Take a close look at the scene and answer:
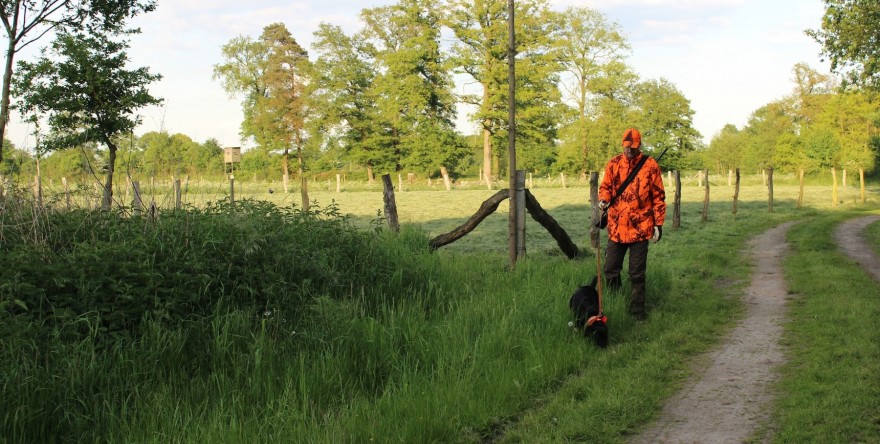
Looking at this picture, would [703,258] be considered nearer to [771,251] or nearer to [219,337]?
[771,251]

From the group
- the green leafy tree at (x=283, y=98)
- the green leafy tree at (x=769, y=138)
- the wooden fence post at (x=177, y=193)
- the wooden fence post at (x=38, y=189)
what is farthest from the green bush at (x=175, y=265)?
the green leafy tree at (x=769, y=138)

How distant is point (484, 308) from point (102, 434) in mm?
3920

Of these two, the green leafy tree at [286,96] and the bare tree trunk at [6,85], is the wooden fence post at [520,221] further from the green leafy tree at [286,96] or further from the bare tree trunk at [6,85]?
the green leafy tree at [286,96]

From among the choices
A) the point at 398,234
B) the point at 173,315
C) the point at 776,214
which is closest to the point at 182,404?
the point at 173,315

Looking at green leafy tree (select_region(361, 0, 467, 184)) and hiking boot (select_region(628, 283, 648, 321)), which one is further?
green leafy tree (select_region(361, 0, 467, 184))

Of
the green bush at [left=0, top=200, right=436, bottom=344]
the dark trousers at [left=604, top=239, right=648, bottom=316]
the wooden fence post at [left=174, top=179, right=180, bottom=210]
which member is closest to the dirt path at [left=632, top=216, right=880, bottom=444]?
the dark trousers at [left=604, top=239, right=648, bottom=316]

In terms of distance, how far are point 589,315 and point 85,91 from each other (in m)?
19.3

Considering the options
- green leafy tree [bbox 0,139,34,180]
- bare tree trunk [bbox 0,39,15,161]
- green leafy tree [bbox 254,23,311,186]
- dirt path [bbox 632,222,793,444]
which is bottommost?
dirt path [bbox 632,222,793,444]

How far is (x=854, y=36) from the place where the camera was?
683 inches

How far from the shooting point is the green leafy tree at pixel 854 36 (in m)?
16.8

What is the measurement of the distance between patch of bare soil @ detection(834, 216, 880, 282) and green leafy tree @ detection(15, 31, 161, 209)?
19.3 metres

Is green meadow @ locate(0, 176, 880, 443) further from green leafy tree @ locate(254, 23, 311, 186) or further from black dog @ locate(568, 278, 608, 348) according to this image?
green leafy tree @ locate(254, 23, 311, 186)

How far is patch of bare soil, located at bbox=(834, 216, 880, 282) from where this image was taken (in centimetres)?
1192

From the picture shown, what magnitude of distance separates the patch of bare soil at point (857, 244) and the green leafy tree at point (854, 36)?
13.9ft
